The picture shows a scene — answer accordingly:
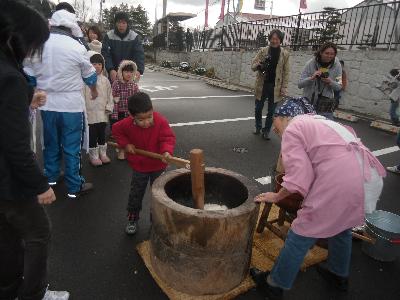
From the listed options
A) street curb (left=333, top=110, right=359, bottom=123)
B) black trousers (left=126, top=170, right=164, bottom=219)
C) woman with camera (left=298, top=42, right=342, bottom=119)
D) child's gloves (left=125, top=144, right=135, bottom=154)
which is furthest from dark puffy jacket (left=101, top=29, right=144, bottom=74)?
street curb (left=333, top=110, right=359, bottom=123)

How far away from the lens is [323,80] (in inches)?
195

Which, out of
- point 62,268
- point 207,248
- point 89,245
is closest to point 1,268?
point 62,268

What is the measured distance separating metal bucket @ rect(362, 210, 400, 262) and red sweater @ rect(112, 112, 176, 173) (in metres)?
2.02

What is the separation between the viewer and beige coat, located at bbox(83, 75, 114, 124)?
4.58m

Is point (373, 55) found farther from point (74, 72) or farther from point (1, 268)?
point (1, 268)

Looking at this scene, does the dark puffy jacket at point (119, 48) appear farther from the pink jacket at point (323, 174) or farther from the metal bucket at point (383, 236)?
the metal bucket at point (383, 236)

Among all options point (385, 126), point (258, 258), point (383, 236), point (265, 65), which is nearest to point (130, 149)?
point (258, 258)

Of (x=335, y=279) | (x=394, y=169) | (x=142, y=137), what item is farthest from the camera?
(x=394, y=169)

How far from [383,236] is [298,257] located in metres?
1.16

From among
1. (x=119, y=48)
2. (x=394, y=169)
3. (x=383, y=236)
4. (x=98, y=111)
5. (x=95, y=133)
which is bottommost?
(x=394, y=169)

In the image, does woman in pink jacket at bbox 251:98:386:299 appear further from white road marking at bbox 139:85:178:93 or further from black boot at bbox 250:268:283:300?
white road marking at bbox 139:85:178:93

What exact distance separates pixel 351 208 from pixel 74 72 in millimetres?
2863

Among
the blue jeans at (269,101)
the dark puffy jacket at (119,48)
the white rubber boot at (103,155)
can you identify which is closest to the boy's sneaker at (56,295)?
the white rubber boot at (103,155)

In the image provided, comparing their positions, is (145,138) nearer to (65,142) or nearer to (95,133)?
(65,142)
